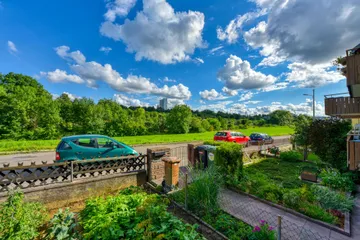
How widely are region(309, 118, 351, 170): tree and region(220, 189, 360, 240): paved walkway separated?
3.33 metres

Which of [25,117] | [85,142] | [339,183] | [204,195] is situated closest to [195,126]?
[25,117]

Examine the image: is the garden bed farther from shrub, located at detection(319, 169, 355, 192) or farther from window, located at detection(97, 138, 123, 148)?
window, located at detection(97, 138, 123, 148)

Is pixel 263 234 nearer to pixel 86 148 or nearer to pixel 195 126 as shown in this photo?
pixel 86 148

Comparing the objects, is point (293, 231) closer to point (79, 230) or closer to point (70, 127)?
point (79, 230)

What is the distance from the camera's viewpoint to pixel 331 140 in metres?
8.13

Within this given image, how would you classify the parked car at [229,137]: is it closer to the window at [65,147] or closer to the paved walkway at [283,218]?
the paved walkway at [283,218]

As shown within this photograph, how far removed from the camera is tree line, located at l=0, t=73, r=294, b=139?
68.0ft

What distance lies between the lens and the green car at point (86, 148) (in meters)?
6.77

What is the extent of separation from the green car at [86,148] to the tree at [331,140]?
31.8ft

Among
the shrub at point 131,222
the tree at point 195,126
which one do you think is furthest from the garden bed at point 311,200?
the tree at point 195,126

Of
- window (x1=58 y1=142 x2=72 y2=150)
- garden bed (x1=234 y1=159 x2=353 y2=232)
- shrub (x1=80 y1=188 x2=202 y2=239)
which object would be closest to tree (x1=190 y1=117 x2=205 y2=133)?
window (x1=58 y1=142 x2=72 y2=150)

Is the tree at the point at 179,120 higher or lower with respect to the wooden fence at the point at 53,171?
higher

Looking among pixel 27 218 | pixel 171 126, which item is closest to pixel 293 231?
pixel 27 218

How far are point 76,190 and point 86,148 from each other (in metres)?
2.26
